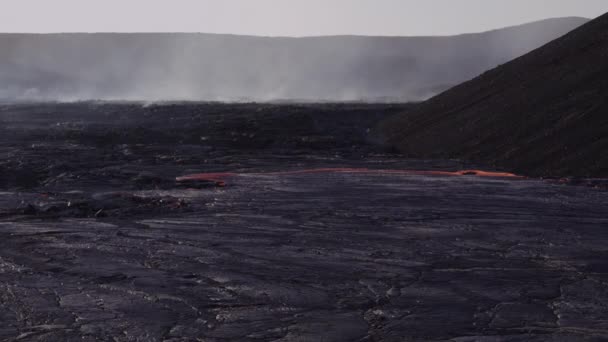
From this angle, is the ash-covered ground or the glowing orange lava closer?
the ash-covered ground

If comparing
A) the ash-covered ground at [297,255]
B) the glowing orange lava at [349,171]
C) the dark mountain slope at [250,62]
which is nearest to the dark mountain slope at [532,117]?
the glowing orange lava at [349,171]

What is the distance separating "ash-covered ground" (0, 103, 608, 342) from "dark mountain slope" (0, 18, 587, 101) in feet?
220

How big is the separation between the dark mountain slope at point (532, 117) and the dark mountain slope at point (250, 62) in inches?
2159

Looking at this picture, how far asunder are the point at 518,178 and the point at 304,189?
4062 mm

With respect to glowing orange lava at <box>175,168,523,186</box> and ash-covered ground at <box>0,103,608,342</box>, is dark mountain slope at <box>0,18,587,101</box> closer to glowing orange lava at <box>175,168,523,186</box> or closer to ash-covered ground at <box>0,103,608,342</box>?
glowing orange lava at <box>175,168,523,186</box>

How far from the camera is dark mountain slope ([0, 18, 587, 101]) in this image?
89.8m

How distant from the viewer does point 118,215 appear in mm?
11859

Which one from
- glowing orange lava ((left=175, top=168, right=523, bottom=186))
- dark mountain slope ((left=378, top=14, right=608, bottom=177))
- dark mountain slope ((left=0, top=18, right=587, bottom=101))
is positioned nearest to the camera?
glowing orange lava ((left=175, top=168, right=523, bottom=186))

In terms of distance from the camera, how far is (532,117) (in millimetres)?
20781

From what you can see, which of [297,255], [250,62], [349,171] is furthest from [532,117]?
[250,62]

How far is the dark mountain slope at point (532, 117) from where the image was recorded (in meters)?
17.6

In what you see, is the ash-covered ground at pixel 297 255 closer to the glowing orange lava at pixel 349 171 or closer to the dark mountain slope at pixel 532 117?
the glowing orange lava at pixel 349 171

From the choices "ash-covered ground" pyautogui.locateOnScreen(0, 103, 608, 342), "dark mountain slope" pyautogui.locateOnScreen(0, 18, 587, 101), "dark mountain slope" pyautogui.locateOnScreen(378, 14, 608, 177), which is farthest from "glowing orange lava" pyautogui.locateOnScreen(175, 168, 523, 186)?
"dark mountain slope" pyautogui.locateOnScreen(0, 18, 587, 101)

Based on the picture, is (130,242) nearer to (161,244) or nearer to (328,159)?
(161,244)
